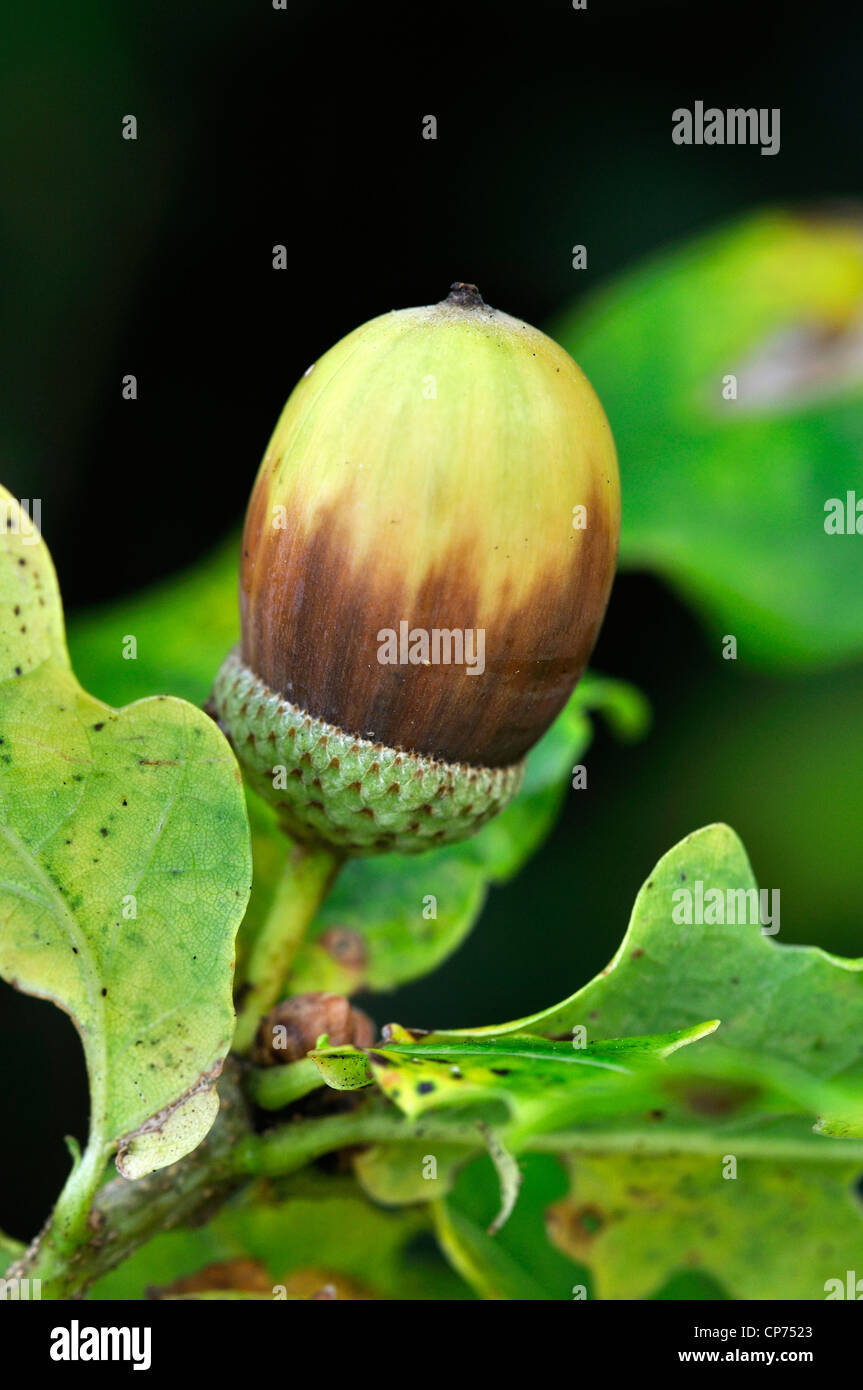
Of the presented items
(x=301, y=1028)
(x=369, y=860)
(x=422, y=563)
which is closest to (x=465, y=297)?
(x=422, y=563)

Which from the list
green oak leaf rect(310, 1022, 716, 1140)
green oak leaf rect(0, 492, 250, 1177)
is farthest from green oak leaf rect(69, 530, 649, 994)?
green oak leaf rect(310, 1022, 716, 1140)

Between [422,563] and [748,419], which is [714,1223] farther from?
[748,419]

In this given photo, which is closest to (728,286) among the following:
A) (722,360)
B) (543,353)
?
(722,360)

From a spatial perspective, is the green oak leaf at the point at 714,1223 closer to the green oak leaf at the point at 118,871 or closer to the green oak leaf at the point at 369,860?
the green oak leaf at the point at 369,860

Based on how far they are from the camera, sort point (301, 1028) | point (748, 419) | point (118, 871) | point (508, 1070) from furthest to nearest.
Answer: point (748, 419), point (301, 1028), point (118, 871), point (508, 1070)

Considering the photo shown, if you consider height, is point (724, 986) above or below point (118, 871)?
below

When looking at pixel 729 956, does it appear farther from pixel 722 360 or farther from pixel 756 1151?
pixel 722 360
